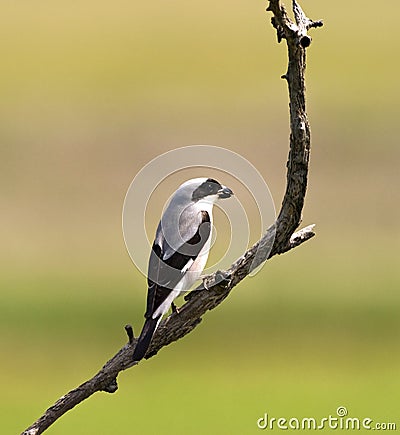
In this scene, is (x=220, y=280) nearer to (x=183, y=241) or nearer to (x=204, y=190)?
(x=183, y=241)

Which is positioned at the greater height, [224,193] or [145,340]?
[224,193]

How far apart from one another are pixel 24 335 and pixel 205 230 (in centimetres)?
965

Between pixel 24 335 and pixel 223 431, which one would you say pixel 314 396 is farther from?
pixel 24 335

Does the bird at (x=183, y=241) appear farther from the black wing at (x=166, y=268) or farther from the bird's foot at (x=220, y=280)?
the bird's foot at (x=220, y=280)

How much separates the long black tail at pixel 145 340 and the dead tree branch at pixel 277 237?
32 mm

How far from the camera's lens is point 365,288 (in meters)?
16.9

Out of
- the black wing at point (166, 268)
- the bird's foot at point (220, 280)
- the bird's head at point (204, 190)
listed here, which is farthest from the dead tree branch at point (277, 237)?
the bird's head at point (204, 190)

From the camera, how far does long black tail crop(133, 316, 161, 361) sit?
568 centimetres

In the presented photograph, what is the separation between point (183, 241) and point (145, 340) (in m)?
0.80

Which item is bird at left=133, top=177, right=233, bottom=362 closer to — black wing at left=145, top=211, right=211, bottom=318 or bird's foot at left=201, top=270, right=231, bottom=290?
black wing at left=145, top=211, right=211, bottom=318

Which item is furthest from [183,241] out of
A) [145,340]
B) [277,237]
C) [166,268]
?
[277,237]

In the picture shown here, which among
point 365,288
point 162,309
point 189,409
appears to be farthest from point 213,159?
point 365,288

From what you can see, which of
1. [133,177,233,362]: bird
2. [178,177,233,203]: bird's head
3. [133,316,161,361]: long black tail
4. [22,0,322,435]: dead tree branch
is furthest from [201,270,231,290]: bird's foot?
[178,177,233,203]: bird's head

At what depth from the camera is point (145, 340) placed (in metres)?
5.75
